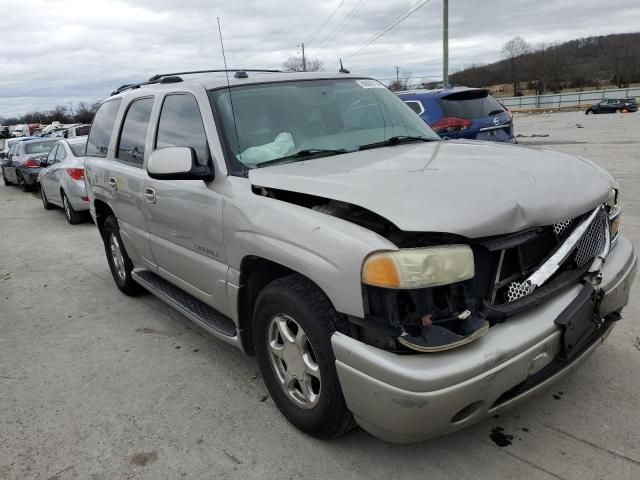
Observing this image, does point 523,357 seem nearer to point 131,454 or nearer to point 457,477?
point 457,477

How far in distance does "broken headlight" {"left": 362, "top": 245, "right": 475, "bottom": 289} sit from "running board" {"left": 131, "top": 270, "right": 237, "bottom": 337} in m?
1.40

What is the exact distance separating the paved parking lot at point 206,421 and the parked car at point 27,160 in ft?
37.9

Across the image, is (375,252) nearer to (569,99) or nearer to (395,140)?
(395,140)

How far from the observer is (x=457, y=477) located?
249cm

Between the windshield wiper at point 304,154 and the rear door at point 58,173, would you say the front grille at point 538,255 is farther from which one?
the rear door at point 58,173

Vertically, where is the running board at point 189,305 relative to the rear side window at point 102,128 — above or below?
below

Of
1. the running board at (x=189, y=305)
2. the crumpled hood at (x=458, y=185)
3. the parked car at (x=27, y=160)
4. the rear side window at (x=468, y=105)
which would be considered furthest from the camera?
the parked car at (x=27, y=160)

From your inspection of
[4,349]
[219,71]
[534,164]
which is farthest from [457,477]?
[4,349]

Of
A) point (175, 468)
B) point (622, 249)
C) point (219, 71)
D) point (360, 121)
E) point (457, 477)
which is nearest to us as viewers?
point (457, 477)

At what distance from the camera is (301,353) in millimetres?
2670

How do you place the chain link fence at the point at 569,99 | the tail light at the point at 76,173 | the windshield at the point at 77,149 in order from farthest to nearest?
the chain link fence at the point at 569,99, the windshield at the point at 77,149, the tail light at the point at 76,173

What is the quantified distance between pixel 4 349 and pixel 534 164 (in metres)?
4.14

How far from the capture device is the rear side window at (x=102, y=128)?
5.05 meters

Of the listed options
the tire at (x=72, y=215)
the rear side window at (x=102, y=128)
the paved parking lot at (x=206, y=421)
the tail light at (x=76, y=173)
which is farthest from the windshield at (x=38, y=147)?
the paved parking lot at (x=206, y=421)
